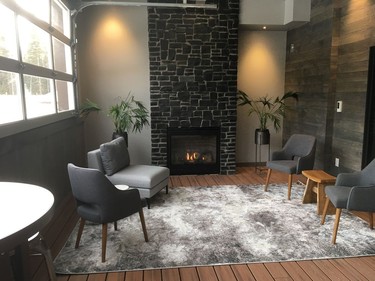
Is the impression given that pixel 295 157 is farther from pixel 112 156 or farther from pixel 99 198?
pixel 99 198

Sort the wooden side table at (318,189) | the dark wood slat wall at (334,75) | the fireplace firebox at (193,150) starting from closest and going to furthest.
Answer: the wooden side table at (318,189), the dark wood slat wall at (334,75), the fireplace firebox at (193,150)

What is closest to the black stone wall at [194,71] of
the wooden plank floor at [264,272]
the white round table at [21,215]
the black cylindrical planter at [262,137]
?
the black cylindrical planter at [262,137]

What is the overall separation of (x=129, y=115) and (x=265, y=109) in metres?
2.77

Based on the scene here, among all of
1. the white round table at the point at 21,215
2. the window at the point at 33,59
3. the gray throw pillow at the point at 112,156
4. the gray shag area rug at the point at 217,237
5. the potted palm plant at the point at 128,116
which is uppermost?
the window at the point at 33,59

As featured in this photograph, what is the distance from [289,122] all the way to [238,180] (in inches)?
70.6

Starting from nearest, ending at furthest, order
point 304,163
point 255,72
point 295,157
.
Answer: point 304,163 < point 295,157 < point 255,72

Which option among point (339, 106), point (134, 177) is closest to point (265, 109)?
point (339, 106)

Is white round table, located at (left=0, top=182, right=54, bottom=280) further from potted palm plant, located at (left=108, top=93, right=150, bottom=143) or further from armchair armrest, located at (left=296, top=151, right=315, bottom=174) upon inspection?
armchair armrest, located at (left=296, top=151, right=315, bottom=174)

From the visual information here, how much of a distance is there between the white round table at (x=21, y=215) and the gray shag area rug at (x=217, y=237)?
1164 millimetres

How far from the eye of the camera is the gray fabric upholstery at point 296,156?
170 inches

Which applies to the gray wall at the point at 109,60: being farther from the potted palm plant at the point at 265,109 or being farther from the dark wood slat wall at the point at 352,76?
the dark wood slat wall at the point at 352,76

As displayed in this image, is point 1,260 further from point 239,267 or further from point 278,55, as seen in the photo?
point 278,55

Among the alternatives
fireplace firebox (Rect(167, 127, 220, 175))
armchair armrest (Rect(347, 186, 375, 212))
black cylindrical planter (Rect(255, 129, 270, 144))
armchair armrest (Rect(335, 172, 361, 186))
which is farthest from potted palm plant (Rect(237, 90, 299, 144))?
armchair armrest (Rect(347, 186, 375, 212))

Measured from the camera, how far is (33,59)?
3.23 metres
